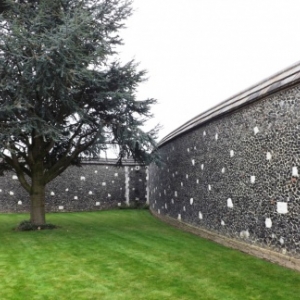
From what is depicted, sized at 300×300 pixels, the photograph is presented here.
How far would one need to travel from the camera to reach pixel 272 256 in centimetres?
724

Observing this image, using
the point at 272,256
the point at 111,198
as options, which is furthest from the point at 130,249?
the point at 111,198

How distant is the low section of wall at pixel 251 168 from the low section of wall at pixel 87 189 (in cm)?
913

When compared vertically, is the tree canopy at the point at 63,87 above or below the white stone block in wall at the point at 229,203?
above

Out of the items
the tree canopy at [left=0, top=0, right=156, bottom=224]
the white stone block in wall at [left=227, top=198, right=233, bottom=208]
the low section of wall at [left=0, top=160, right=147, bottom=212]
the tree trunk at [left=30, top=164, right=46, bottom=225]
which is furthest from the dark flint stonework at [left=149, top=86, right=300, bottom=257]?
the low section of wall at [left=0, top=160, right=147, bottom=212]

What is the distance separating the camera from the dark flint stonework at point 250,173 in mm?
6863

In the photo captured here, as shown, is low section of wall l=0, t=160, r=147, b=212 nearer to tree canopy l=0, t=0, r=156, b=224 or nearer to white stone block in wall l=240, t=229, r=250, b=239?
tree canopy l=0, t=0, r=156, b=224

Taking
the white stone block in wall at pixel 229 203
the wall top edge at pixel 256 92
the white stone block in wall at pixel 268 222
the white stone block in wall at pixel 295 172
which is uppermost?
the wall top edge at pixel 256 92

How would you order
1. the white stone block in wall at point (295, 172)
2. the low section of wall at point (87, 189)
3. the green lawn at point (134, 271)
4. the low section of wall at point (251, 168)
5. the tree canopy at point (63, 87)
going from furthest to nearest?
the low section of wall at point (87, 189)
the tree canopy at point (63, 87)
the low section of wall at point (251, 168)
the white stone block in wall at point (295, 172)
the green lawn at point (134, 271)

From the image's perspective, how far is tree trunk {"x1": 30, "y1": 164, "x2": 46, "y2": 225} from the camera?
12.3m

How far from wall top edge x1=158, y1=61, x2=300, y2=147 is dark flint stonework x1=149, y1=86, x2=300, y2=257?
0.48ft

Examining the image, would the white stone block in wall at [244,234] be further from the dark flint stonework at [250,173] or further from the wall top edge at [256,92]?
the wall top edge at [256,92]

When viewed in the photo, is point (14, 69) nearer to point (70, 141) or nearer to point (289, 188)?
point (70, 141)

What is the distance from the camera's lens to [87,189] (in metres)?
20.9

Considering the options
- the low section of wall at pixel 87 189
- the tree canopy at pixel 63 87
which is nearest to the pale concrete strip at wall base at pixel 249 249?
the tree canopy at pixel 63 87
